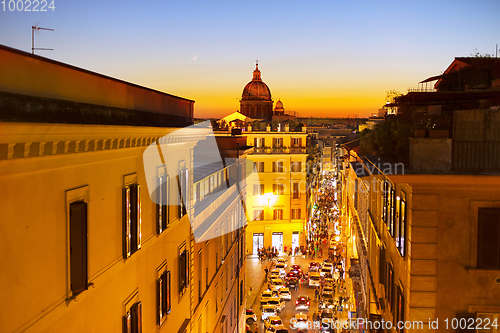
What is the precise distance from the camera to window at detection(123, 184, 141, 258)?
8578 millimetres

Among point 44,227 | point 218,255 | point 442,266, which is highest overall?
point 44,227

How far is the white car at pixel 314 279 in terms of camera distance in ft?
106

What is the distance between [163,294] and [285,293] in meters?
20.0

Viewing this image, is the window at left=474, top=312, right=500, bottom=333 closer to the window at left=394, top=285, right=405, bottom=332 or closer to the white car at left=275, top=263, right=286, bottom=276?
the window at left=394, top=285, right=405, bottom=332

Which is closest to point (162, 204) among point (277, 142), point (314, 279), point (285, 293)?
point (285, 293)

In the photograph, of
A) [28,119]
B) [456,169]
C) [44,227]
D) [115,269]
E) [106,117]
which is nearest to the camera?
[28,119]

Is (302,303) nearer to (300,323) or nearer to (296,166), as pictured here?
(300,323)

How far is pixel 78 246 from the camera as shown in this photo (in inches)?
257

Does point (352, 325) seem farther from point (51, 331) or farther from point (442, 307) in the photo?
point (51, 331)

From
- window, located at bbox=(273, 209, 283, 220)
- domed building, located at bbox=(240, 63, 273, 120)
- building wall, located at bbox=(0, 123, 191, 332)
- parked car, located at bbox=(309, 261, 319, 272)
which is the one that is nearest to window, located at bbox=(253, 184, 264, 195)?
window, located at bbox=(273, 209, 283, 220)

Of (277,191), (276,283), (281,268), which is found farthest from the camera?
(277,191)

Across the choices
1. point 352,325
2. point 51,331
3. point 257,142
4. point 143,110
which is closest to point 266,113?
point 257,142

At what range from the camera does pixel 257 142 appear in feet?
151

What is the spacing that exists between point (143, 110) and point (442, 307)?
310 inches
